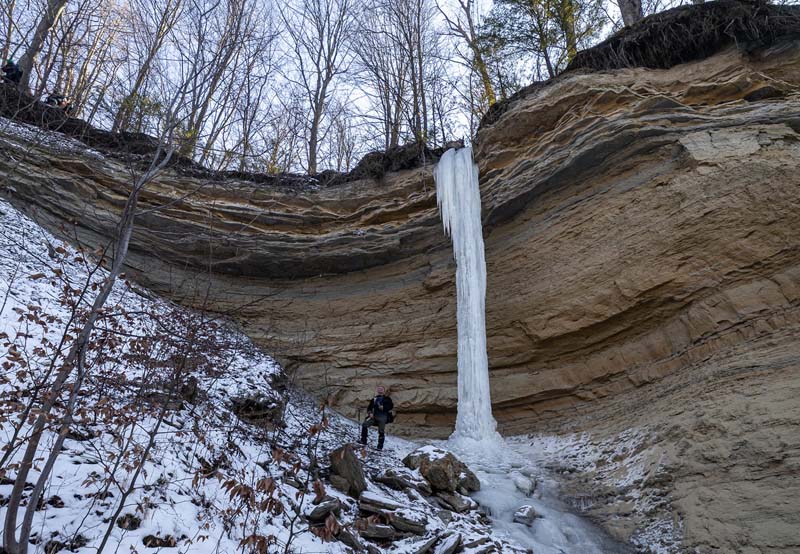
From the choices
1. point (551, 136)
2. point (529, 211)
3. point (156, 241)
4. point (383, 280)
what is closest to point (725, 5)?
point (551, 136)

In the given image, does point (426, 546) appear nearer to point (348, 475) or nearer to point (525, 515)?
point (348, 475)

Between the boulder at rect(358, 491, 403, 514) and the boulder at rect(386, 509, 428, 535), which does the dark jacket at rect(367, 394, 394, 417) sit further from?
the boulder at rect(386, 509, 428, 535)

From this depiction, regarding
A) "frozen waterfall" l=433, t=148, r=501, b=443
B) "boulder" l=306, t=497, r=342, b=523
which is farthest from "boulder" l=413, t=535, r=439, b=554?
"frozen waterfall" l=433, t=148, r=501, b=443

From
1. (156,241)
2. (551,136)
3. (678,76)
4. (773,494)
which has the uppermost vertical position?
(678,76)

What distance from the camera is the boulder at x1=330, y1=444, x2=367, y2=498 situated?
18.5 ft

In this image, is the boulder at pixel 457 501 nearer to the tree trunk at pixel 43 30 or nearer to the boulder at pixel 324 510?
the boulder at pixel 324 510

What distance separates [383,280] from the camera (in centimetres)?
1134

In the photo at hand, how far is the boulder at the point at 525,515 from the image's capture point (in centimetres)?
597

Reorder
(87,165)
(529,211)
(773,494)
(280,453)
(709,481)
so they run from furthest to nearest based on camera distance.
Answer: (87,165) → (529,211) → (709,481) → (773,494) → (280,453)

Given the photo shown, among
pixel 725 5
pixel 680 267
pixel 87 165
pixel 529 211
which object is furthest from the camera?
pixel 87 165

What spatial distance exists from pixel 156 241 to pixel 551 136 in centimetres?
896

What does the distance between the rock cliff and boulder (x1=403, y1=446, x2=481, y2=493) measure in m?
1.82

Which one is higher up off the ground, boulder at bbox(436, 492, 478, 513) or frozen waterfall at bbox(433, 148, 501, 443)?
frozen waterfall at bbox(433, 148, 501, 443)

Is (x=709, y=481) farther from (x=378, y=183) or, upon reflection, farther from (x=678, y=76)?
(x=378, y=183)
